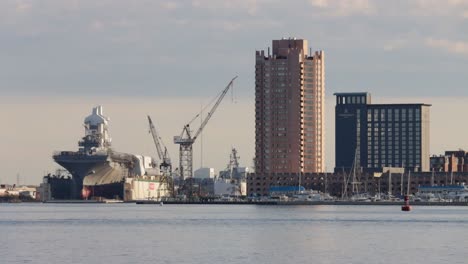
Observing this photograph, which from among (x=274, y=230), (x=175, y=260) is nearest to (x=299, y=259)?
(x=175, y=260)

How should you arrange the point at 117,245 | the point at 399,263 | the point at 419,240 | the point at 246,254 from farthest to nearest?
the point at 419,240, the point at 117,245, the point at 246,254, the point at 399,263

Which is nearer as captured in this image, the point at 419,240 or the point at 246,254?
the point at 246,254

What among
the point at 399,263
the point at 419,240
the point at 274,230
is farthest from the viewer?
the point at 274,230

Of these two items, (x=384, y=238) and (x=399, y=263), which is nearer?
(x=399, y=263)

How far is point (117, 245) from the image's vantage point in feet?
408

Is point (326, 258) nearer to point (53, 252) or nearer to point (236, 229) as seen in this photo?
point (53, 252)

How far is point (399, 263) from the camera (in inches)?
4055

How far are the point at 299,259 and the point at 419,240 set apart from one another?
29.8 meters

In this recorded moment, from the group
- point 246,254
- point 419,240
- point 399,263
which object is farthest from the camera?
point 419,240

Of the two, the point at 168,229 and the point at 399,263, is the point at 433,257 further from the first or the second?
the point at 168,229

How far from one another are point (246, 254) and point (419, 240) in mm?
27471

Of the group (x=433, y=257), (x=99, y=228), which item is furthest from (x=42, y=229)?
(x=433, y=257)

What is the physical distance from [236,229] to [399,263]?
61.1 meters

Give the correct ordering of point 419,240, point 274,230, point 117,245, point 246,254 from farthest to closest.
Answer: point 274,230 < point 419,240 < point 117,245 < point 246,254
